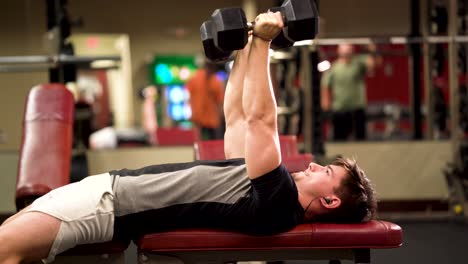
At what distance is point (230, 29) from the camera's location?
210 centimetres

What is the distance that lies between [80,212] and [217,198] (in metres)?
0.43

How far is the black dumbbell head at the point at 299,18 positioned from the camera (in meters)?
2.14

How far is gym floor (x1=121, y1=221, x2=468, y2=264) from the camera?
3570 mm

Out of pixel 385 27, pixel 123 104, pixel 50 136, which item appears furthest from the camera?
pixel 123 104

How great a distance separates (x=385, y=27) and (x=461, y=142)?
14.0 feet

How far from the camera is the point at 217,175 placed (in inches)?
87.4

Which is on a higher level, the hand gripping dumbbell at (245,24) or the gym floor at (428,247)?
the hand gripping dumbbell at (245,24)

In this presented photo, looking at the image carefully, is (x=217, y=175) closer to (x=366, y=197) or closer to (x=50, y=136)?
(x=366, y=197)

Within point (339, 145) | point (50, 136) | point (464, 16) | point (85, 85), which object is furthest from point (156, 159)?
point (85, 85)

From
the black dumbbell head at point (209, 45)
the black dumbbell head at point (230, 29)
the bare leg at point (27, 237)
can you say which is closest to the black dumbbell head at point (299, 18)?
the black dumbbell head at point (230, 29)

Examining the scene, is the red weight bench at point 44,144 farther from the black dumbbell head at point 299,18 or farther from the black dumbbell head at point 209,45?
the black dumbbell head at point 299,18

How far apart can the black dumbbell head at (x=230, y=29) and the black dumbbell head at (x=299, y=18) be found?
0.14m

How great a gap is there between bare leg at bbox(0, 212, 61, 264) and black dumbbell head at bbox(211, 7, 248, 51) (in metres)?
0.76

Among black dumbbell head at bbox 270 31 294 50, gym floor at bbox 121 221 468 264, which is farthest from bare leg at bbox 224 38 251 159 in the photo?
gym floor at bbox 121 221 468 264
